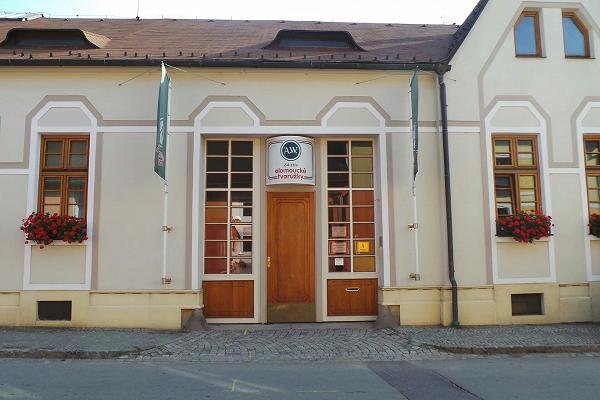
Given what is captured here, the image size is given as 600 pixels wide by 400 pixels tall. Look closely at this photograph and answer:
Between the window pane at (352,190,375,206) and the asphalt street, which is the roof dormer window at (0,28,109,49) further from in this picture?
the asphalt street

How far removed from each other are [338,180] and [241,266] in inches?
101

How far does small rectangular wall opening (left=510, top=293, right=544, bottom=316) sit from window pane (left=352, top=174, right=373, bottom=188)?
350 centimetres

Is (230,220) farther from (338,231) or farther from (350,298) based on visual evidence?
(350,298)

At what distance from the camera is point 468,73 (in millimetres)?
9586

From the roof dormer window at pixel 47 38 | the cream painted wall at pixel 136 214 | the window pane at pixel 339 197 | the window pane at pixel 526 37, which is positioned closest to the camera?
the cream painted wall at pixel 136 214

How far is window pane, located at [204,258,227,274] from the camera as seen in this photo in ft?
30.8

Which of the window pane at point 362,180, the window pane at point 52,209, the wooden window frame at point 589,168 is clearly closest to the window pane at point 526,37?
the wooden window frame at point 589,168

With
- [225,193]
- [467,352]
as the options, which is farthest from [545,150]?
[225,193]

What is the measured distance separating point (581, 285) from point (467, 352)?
3.47 meters

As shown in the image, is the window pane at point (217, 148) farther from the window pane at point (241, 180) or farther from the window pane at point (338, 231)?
the window pane at point (338, 231)

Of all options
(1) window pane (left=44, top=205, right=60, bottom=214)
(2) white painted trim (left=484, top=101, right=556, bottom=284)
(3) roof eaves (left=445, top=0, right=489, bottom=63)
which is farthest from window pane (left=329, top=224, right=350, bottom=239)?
(1) window pane (left=44, top=205, right=60, bottom=214)

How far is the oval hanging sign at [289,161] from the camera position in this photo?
9172 mm

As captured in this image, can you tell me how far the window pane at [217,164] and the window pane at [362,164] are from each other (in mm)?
2591

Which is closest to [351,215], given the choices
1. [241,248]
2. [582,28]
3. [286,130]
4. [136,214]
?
[286,130]
